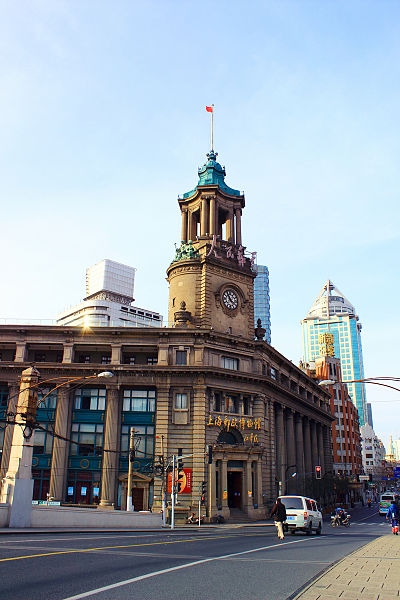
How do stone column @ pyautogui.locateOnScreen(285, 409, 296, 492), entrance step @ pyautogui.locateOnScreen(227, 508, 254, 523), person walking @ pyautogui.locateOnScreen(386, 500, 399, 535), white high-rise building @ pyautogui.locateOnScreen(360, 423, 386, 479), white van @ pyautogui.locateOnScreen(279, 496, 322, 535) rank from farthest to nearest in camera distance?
1. white high-rise building @ pyautogui.locateOnScreen(360, 423, 386, 479)
2. stone column @ pyautogui.locateOnScreen(285, 409, 296, 492)
3. entrance step @ pyautogui.locateOnScreen(227, 508, 254, 523)
4. white van @ pyautogui.locateOnScreen(279, 496, 322, 535)
5. person walking @ pyautogui.locateOnScreen(386, 500, 399, 535)

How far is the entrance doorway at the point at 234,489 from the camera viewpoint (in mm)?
51656

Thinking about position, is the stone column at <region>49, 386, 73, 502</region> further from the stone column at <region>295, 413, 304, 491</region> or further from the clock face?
the stone column at <region>295, 413, 304, 491</region>

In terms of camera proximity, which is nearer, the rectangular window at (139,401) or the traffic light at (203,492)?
the traffic light at (203,492)

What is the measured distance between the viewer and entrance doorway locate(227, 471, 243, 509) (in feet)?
169

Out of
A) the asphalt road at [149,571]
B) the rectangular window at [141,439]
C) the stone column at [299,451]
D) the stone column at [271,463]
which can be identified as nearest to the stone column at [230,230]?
the stone column at [271,463]

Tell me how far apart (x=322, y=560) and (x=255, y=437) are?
125 feet

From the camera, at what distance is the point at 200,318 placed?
55688mm

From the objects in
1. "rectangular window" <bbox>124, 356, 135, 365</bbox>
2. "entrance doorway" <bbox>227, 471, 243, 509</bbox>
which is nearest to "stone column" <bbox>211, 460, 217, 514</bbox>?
"entrance doorway" <bbox>227, 471, 243, 509</bbox>

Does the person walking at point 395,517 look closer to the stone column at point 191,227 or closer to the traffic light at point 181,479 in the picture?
the traffic light at point 181,479

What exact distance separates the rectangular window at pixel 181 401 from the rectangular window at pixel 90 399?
23.8 feet

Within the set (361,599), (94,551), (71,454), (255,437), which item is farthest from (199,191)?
(361,599)

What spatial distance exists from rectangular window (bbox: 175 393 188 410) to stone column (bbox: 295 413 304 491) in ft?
85.8

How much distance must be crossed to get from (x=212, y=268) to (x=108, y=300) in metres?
99.8

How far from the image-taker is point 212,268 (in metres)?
58.6
